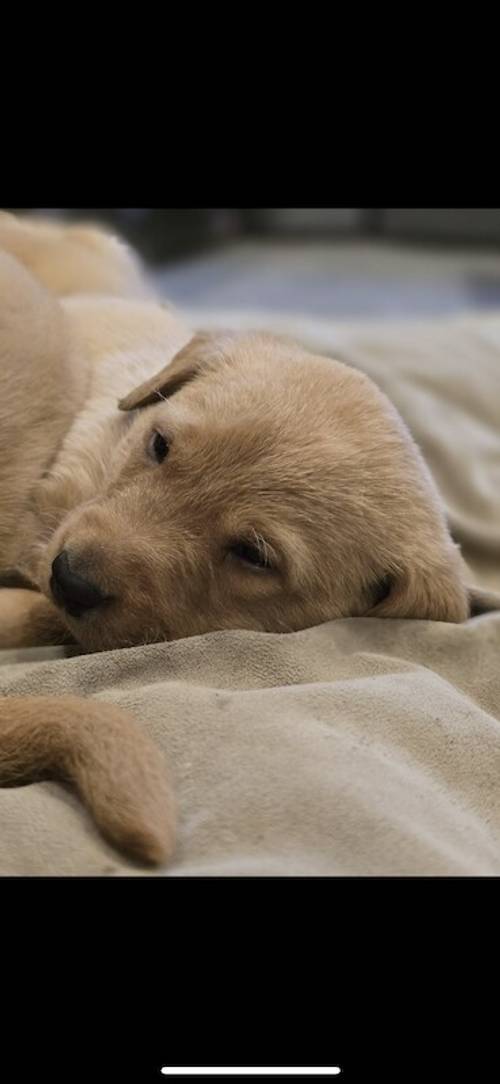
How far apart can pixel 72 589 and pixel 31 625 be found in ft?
0.80

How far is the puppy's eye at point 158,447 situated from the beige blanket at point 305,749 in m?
0.31

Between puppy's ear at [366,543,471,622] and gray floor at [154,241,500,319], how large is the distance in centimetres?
60

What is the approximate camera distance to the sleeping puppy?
166cm

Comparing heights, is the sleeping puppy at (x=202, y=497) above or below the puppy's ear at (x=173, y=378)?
below

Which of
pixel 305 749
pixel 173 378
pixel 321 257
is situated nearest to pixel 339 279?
pixel 321 257

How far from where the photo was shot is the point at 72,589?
1585 millimetres

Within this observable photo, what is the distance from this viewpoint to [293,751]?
1.40m

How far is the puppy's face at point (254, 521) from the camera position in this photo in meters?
1.64

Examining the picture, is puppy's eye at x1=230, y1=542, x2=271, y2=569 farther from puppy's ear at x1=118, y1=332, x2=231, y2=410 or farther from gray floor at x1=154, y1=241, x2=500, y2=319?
gray floor at x1=154, y1=241, x2=500, y2=319
